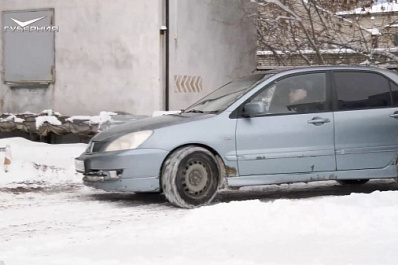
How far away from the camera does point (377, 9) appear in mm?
14312

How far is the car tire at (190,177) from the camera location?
6.62m

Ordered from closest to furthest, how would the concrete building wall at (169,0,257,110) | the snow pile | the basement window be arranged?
the snow pile, the concrete building wall at (169,0,257,110), the basement window

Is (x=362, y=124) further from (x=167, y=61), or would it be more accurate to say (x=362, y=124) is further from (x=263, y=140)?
(x=167, y=61)

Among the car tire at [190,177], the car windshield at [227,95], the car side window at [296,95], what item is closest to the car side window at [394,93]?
the car side window at [296,95]

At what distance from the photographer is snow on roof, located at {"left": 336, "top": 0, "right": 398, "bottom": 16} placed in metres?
13.9

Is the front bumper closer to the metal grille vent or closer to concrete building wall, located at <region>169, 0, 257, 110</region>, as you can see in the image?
concrete building wall, located at <region>169, 0, 257, 110</region>

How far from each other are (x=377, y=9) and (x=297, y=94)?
8.05 m

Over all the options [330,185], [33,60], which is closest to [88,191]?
[330,185]

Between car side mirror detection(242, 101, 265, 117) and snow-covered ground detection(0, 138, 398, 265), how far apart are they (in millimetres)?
1140

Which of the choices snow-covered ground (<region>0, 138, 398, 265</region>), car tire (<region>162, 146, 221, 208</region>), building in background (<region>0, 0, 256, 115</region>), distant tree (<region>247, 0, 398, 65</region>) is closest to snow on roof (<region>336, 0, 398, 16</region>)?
distant tree (<region>247, 0, 398, 65</region>)

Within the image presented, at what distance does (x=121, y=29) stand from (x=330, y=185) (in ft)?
16.6

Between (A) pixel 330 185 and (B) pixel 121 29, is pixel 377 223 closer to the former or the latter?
(A) pixel 330 185

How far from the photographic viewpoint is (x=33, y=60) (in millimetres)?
12148

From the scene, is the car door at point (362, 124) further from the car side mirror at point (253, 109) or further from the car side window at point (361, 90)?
the car side mirror at point (253, 109)
